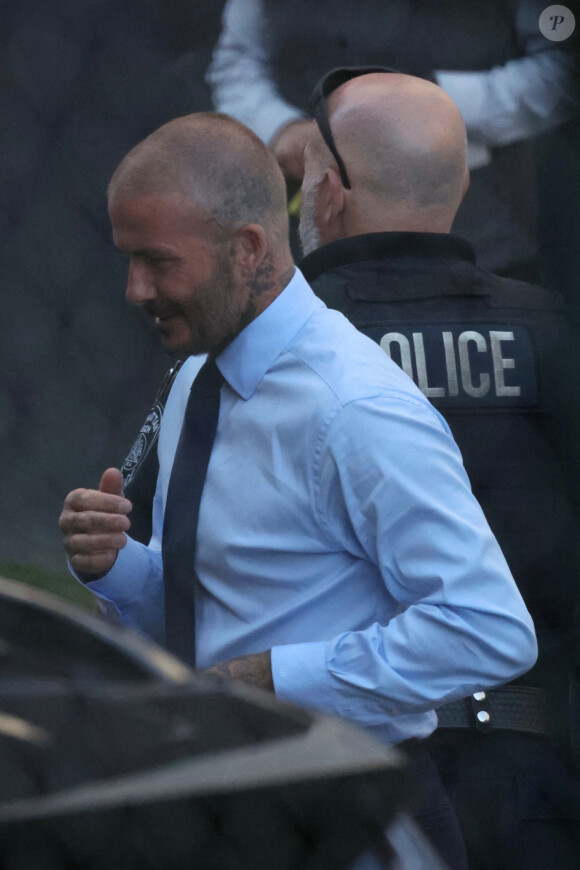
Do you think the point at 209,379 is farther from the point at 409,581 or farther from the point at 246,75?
the point at 246,75

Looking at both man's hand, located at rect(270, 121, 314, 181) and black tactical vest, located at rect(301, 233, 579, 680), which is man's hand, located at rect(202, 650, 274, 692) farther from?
man's hand, located at rect(270, 121, 314, 181)

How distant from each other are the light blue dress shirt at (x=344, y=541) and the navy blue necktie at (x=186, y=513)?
0.01 meters

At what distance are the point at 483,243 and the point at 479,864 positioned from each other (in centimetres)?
97

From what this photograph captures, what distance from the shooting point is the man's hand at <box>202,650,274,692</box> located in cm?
107

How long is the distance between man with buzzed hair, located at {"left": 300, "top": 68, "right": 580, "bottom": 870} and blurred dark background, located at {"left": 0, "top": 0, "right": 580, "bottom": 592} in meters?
0.27

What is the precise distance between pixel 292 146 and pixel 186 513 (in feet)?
2.33

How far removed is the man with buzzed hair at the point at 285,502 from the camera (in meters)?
1.06

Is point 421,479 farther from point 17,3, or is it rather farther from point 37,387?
point 17,3

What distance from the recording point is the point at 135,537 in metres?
1.46

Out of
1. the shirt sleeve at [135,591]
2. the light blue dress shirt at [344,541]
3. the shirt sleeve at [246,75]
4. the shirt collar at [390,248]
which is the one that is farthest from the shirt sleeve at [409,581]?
the shirt sleeve at [246,75]

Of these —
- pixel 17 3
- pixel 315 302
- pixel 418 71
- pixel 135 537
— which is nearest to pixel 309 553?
pixel 315 302

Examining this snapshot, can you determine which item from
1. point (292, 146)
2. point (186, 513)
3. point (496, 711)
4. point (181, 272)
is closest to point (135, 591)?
point (186, 513)

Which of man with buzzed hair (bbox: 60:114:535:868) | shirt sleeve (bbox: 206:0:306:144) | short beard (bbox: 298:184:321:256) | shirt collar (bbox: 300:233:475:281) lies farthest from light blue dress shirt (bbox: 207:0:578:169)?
man with buzzed hair (bbox: 60:114:535:868)

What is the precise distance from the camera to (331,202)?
1471 millimetres
